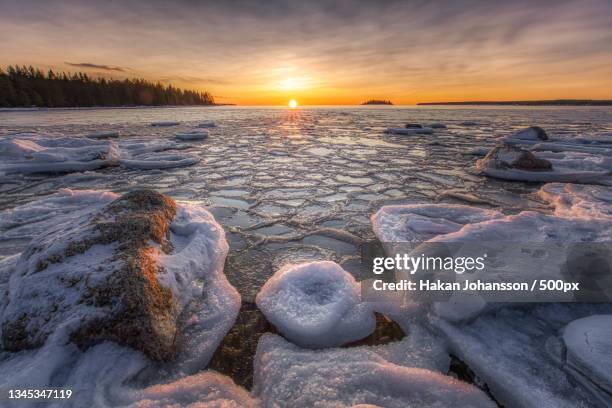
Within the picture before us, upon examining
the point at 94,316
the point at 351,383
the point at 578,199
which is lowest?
the point at 351,383

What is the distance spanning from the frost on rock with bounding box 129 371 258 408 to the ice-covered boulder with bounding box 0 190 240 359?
0.17 meters

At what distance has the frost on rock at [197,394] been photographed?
3.85ft

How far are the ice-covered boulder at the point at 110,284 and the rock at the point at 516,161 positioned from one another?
545cm

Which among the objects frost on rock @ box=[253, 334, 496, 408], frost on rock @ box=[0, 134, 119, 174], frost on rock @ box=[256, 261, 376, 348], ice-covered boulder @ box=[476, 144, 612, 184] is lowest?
frost on rock @ box=[253, 334, 496, 408]

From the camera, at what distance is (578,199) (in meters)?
3.74

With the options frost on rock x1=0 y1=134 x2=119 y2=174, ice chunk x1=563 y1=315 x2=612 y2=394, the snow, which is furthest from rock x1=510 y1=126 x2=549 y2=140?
frost on rock x1=0 y1=134 x2=119 y2=174

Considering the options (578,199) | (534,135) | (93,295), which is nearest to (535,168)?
(578,199)

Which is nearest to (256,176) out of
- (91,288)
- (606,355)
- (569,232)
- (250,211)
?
(250,211)

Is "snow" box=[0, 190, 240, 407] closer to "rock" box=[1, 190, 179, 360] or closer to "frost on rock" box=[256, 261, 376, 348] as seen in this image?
"rock" box=[1, 190, 179, 360]

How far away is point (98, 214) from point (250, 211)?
1.62 metres

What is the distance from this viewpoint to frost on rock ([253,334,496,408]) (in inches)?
47.7

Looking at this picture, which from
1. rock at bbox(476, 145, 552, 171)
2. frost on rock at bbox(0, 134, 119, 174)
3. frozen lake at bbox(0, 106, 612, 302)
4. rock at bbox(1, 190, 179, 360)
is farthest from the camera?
frost on rock at bbox(0, 134, 119, 174)

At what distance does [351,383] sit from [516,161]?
219 inches

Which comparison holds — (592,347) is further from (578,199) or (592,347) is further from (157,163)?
(157,163)
